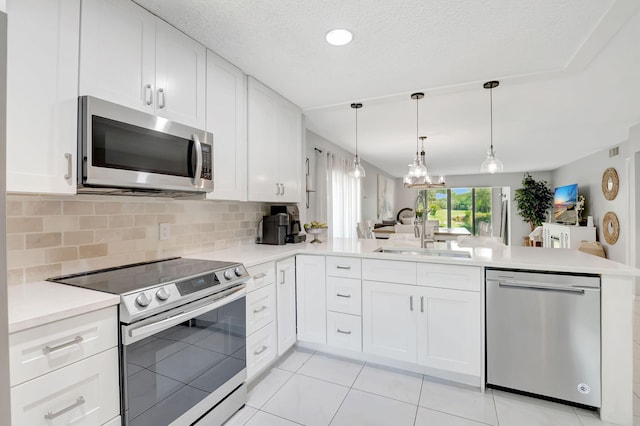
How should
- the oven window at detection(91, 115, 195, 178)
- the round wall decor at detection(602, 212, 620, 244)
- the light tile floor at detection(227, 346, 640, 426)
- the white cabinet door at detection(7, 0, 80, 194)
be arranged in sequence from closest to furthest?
the white cabinet door at detection(7, 0, 80, 194)
the oven window at detection(91, 115, 195, 178)
the light tile floor at detection(227, 346, 640, 426)
the round wall decor at detection(602, 212, 620, 244)

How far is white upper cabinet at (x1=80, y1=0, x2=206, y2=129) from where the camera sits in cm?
138

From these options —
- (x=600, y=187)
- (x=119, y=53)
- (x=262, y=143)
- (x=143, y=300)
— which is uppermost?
(x=119, y=53)

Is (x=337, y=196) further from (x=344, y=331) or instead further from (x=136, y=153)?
(x=136, y=153)

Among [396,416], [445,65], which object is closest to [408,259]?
[396,416]

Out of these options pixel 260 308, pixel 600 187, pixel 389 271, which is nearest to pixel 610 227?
pixel 600 187

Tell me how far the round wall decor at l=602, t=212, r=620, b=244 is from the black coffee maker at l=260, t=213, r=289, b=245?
525 cm

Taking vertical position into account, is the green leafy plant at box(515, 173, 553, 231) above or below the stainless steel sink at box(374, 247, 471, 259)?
above

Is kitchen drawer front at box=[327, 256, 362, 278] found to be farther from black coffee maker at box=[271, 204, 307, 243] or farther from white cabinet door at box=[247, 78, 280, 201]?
white cabinet door at box=[247, 78, 280, 201]

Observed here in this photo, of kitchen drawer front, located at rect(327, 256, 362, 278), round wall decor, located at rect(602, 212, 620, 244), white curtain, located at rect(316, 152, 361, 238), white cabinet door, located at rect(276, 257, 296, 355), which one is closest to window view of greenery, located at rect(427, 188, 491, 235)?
round wall decor, located at rect(602, 212, 620, 244)

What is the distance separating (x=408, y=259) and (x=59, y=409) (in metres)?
1.94

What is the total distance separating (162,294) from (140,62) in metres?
1.21

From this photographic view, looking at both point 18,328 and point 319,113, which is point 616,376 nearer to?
point 18,328

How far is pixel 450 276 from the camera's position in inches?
81.1

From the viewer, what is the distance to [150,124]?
1.56 m
